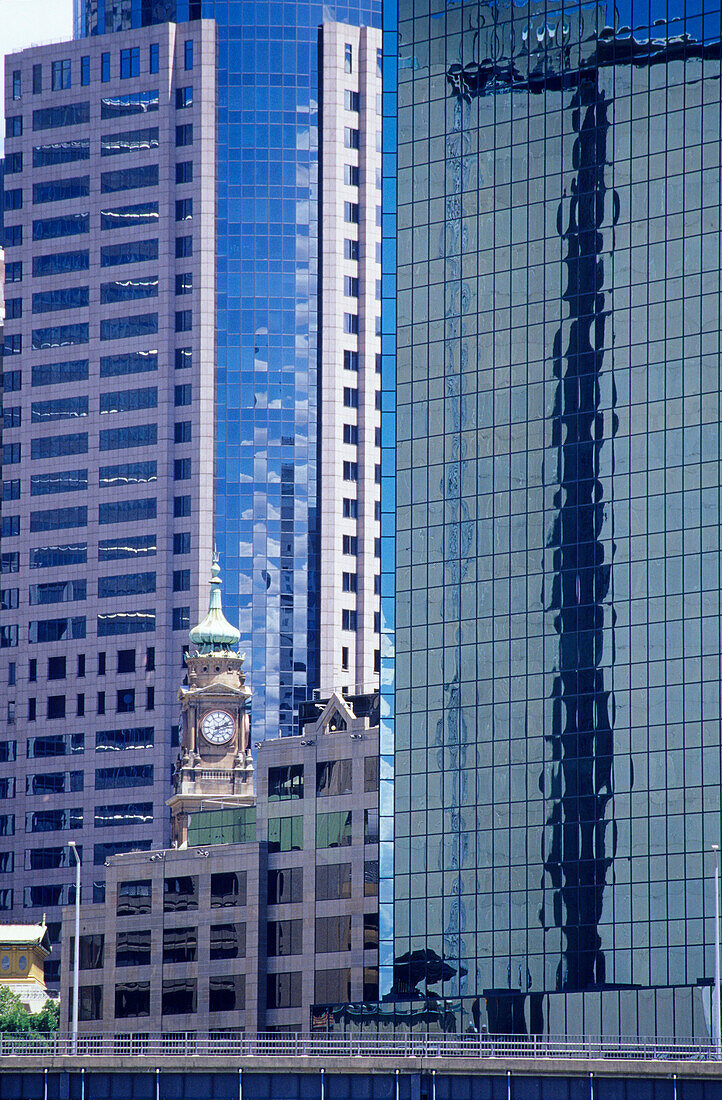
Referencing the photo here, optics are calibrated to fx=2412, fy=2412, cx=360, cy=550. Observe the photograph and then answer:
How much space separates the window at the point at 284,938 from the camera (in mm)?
187250

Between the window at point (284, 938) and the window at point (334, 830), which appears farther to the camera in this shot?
the window at point (284, 938)

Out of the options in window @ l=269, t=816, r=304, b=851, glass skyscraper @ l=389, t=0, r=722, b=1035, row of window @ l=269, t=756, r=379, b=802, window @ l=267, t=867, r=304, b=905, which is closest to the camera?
glass skyscraper @ l=389, t=0, r=722, b=1035

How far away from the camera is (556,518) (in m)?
174

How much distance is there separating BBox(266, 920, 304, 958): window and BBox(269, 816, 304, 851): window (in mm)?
5936

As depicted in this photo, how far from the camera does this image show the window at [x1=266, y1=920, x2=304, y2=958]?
18725cm

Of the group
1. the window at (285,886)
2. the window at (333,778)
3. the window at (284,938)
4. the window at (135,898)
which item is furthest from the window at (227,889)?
the window at (333,778)

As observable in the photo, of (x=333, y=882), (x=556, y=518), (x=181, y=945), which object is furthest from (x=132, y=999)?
(x=556, y=518)

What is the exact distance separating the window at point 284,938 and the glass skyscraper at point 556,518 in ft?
37.5

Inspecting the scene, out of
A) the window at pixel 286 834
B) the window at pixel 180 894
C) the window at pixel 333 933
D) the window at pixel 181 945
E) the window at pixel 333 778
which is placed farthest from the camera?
the window at pixel 180 894

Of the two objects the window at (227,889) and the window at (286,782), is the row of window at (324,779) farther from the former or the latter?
the window at (227,889)

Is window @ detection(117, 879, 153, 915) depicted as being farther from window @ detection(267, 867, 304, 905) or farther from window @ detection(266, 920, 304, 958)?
window @ detection(266, 920, 304, 958)

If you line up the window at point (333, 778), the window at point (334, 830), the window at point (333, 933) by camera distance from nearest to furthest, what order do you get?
1. the window at point (333, 933)
2. the window at point (334, 830)
3. the window at point (333, 778)

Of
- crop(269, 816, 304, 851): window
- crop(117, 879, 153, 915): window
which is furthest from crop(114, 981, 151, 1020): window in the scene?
crop(269, 816, 304, 851): window

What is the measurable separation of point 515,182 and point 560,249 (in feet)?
23.3
